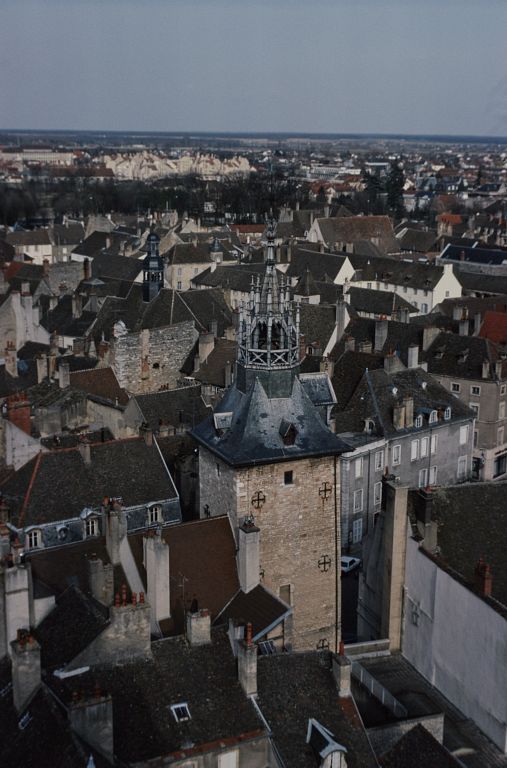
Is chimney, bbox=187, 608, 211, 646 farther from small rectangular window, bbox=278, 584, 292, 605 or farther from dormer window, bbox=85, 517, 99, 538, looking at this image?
dormer window, bbox=85, 517, 99, 538

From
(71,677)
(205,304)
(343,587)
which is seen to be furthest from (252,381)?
(205,304)

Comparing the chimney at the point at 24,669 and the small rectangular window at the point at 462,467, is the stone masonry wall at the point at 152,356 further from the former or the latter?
the chimney at the point at 24,669

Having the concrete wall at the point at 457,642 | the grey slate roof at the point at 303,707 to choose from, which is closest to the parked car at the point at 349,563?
the concrete wall at the point at 457,642

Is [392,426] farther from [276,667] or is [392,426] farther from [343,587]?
[276,667]

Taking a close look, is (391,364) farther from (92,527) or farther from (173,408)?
(92,527)

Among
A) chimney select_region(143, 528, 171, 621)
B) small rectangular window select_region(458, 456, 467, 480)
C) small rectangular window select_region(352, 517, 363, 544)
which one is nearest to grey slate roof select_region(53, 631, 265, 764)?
chimney select_region(143, 528, 171, 621)
